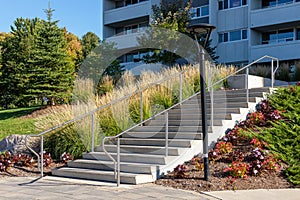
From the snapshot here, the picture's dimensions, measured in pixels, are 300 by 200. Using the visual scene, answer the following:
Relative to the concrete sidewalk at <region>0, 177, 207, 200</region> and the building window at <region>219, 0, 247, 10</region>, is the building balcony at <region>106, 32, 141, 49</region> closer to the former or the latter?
the building window at <region>219, 0, 247, 10</region>

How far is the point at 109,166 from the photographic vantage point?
8.76 meters

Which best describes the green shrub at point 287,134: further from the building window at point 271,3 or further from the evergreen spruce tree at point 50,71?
the building window at point 271,3

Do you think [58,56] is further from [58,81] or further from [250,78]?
[250,78]

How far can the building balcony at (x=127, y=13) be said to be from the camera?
112ft

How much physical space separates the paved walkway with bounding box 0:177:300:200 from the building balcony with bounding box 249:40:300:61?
65.9ft

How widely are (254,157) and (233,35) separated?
2184cm

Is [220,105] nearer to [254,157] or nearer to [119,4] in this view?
[254,157]

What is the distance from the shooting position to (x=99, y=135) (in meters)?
10.3

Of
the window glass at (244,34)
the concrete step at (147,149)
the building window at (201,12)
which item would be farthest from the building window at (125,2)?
the concrete step at (147,149)

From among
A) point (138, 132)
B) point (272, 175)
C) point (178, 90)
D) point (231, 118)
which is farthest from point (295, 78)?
point (272, 175)

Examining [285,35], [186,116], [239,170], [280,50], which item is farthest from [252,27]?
[239,170]

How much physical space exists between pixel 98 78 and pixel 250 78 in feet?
24.7

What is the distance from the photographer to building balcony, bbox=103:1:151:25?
3400cm

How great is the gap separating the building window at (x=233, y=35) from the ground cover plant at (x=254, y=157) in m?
18.1
